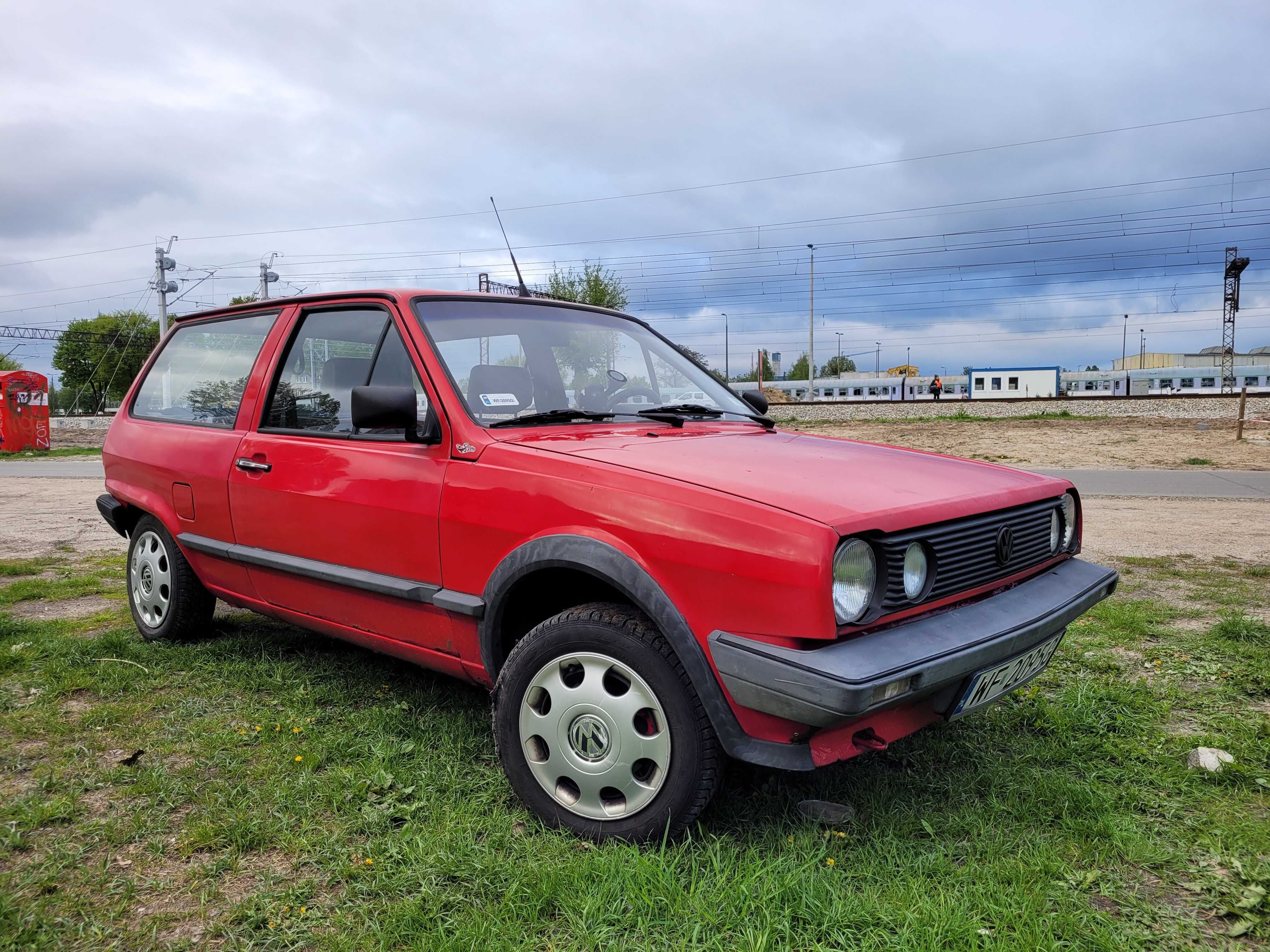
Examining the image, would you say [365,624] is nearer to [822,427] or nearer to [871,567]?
[871,567]

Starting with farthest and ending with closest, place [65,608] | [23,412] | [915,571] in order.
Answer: [23,412] → [65,608] → [915,571]

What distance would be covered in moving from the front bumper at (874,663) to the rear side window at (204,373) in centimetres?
282

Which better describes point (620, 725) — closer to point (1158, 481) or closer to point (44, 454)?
point (1158, 481)

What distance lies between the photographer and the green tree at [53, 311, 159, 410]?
232 ft

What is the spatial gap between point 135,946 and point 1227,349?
7082 centimetres

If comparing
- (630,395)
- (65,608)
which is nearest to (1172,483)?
(630,395)

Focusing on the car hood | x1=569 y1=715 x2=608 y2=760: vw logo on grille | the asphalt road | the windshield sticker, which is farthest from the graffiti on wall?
x1=569 y1=715 x2=608 y2=760: vw logo on grille

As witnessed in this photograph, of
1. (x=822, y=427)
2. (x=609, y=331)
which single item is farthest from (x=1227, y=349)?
(x=609, y=331)

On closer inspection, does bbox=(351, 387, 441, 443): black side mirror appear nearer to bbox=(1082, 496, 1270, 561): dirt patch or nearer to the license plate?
the license plate

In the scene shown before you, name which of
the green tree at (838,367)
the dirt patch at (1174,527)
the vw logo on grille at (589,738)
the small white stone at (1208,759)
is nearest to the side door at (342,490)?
the vw logo on grille at (589,738)

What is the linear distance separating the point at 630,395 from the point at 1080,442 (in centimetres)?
1866

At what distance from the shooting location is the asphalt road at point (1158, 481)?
1112 cm

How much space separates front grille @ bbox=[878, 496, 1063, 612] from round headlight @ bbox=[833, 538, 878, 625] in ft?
0.15

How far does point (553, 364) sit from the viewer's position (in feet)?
11.4
